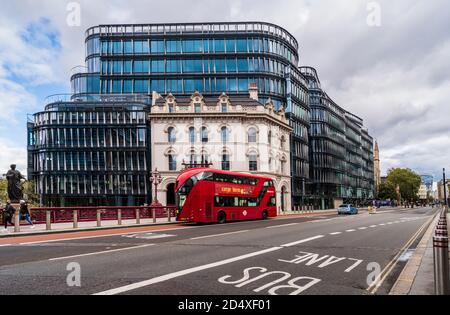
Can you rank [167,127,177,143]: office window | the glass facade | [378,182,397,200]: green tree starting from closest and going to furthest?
[167,127,177,143]: office window → the glass facade → [378,182,397,200]: green tree

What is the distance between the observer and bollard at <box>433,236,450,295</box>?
5.61 metres

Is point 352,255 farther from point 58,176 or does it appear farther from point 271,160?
point 58,176

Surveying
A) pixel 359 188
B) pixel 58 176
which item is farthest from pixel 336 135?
pixel 58 176

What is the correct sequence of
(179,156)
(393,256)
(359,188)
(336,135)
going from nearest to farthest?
(393,256)
(179,156)
(336,135)
(359,188)

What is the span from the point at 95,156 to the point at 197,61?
22.3m

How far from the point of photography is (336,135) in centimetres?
8906

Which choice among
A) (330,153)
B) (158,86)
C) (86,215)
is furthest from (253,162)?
(330,153)

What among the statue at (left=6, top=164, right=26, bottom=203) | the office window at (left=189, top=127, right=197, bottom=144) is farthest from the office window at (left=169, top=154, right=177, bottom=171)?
the statue at (left=6, top=164, right=26, bottom=203)

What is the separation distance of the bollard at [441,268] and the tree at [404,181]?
13304 cm

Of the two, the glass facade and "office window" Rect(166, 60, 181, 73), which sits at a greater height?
"office window" Rect(166, 60, 181, 73)

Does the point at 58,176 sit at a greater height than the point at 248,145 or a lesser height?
lesser

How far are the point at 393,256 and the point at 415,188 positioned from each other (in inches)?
5416

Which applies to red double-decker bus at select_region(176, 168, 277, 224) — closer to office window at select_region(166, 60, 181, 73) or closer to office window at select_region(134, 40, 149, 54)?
office window at select_region(166, 60, 181, 73)

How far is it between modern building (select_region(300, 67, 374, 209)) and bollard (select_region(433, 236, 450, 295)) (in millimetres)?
67512
